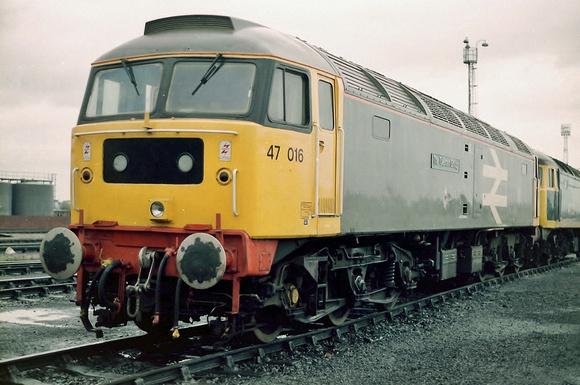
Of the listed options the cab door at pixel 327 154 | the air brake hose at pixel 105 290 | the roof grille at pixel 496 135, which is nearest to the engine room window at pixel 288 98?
the cab door at pixel 327 154

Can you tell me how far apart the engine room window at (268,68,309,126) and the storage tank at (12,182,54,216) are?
38497 mm

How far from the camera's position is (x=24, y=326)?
28.1 ft

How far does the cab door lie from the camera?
23.9 ft

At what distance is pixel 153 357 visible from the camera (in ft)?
22.8

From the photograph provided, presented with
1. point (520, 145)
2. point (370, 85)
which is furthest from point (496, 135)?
point (370, 85)

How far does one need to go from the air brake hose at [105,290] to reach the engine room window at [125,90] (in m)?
1.66

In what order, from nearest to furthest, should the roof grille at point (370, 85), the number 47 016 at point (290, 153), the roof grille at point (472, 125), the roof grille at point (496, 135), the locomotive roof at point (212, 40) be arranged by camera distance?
1. the number 47 016 at point (290, 153)
2. the locomotive roof at point (212, 40)
3. the roof grille at point (370, 85)
4. the roof grille at point (472, 125)
5. the roof grille at point (496, 135)

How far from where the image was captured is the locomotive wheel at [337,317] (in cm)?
864

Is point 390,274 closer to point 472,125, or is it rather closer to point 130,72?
point 130,72

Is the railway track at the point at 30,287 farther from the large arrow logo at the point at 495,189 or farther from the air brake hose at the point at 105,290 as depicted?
the large arrow logo at the point at 495,189

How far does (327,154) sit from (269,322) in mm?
2099

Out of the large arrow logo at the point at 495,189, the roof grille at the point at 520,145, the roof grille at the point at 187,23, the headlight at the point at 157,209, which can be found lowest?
the headlight at the point at 157,209

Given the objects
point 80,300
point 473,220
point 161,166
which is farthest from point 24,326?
point 473,220

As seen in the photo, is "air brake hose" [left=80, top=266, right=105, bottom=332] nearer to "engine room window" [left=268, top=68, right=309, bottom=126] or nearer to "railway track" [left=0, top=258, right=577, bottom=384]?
"railway track" [left=0, top=258, right=577, bottom=384]
